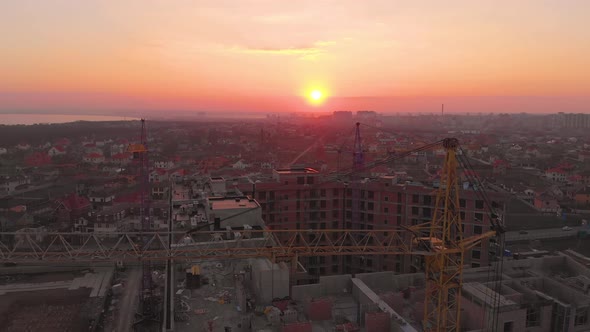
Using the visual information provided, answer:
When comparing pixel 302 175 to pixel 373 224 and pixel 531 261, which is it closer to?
pixel 373 224

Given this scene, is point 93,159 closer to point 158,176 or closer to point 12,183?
point 12,183

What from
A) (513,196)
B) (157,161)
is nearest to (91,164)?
(157,161)

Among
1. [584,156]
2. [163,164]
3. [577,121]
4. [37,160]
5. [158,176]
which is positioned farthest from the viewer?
[577,121]

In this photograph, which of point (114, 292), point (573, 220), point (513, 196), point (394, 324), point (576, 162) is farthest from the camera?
point (576, 162)

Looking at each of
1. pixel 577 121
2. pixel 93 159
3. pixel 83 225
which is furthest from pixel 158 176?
pixel 577 121

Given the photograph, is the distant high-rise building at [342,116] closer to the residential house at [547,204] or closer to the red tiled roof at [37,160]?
the red tiled roof at [37,160]

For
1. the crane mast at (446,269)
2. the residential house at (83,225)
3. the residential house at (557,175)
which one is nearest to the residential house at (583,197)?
the residential house at (557,175)
